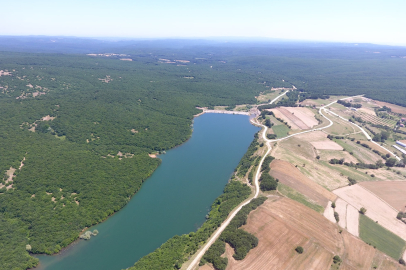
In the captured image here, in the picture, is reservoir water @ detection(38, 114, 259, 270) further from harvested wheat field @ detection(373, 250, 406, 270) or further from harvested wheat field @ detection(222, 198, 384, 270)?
harvested wheat field @ detection(373, 250, 406, 270)

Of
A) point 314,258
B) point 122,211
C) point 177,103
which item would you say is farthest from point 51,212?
point 177,103

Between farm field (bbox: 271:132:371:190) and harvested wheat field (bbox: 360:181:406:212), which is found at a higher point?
farm field (bbox: 271:132:371:190)

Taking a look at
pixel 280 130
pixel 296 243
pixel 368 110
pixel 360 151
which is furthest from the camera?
pixel 368 110

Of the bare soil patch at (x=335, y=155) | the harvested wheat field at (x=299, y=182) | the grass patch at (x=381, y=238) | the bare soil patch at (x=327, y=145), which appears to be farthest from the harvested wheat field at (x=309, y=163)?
the grass patch at (x=381, y=238)

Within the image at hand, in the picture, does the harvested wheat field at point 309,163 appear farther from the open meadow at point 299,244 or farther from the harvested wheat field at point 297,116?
the harvested wheat field at point 297,116

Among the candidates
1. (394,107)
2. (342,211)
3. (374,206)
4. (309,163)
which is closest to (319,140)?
(309,163)

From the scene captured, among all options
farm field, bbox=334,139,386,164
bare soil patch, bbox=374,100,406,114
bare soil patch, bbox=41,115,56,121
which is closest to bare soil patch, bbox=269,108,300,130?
farm field, bbox=334,139,386,164

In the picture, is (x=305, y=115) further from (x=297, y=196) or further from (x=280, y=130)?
(x=297, y=196)
